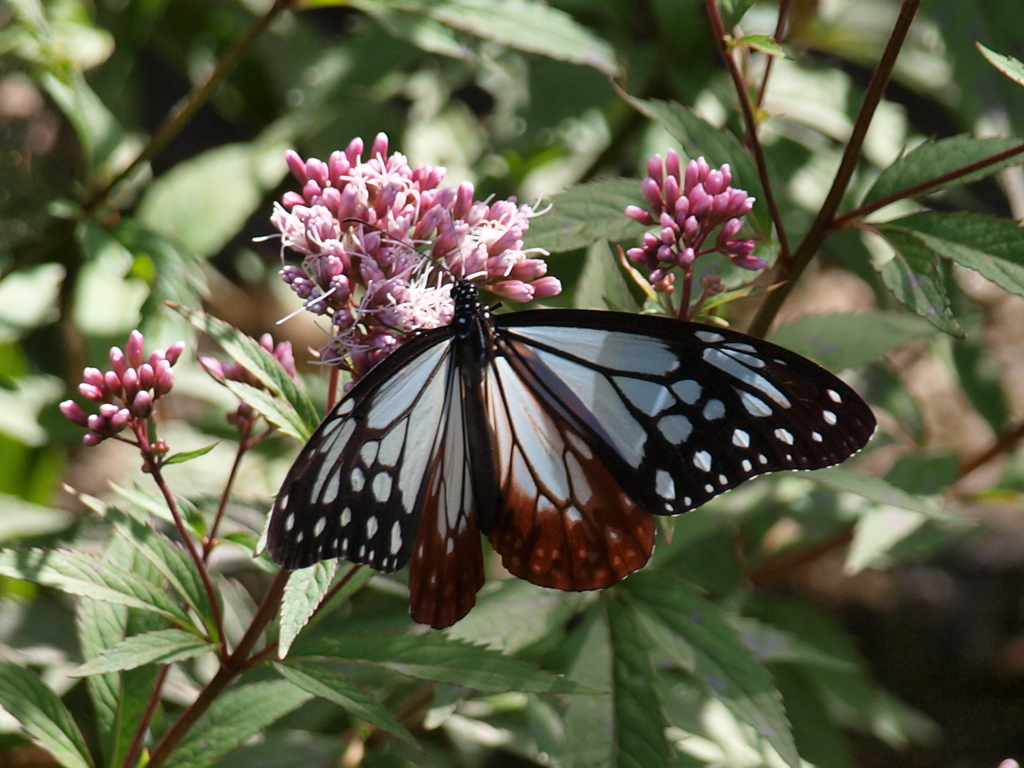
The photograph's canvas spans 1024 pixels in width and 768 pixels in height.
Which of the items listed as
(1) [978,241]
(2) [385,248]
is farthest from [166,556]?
(1) [978,241]

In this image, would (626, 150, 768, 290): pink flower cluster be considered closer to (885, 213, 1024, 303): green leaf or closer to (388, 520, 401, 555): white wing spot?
(885, 213, 1024, 303): green leaf

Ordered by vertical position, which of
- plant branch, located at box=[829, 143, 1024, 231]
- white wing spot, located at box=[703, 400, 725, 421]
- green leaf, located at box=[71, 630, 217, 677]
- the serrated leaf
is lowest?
green leaf, located at box=[71, 630, 217, 677]

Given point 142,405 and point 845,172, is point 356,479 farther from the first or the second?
point 845,172

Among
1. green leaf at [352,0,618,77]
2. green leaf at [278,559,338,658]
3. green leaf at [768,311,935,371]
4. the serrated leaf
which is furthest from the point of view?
green leaf at [352,0,618,77]

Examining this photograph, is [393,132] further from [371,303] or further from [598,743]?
[598,743]

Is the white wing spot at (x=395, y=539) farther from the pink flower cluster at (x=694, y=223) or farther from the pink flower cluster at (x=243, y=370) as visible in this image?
the pink flower cluster at (x=694, y=223)

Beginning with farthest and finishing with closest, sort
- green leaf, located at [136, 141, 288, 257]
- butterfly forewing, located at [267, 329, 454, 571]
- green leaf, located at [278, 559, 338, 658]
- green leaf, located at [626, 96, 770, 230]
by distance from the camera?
green leaf, located at [136, 141, 288, 257]
green leaf, located at [626, 96, 770, 230]
butterfly forewing, located at [267, 329, 454, 571]
green leaf, located at [278, 559, 338, 658]

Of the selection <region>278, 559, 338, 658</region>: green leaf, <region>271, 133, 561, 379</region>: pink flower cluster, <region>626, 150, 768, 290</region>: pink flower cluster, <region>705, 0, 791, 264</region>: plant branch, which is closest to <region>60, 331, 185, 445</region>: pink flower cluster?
<region>271, 133, 561, 379</region>: pink flower cluster
